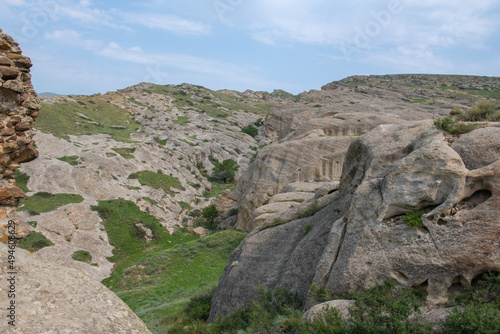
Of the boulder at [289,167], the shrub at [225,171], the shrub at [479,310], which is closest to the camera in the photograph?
the shrub at [479,310]

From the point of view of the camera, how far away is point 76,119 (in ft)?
196

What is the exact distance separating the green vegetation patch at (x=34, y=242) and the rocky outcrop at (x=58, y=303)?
791 inches

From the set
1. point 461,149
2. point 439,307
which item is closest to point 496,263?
point 439,307

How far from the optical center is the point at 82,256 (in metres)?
26.9

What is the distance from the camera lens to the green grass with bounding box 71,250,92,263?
26319 millimetres

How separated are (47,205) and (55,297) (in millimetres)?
27721

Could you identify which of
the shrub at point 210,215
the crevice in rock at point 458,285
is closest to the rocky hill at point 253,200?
the crevice in rock at point 458,285

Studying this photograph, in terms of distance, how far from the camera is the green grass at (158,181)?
142 feet

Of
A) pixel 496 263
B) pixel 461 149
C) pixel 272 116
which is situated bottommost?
pixel 496 263

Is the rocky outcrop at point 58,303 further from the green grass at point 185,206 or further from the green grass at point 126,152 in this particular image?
the green grass at point 126,152

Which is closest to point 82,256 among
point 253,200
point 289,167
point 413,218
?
point 253,200

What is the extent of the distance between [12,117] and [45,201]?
24.0 meters

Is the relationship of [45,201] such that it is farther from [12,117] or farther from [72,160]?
[12,117]

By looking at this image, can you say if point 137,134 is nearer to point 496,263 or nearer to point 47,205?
point 47,205
